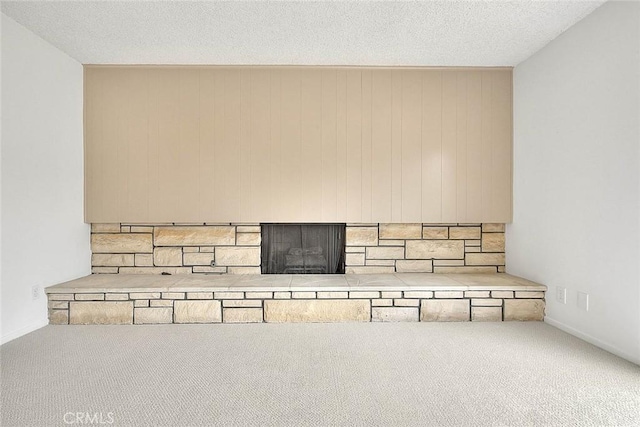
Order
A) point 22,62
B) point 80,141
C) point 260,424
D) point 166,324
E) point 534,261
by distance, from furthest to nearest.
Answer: point 80,141, point 534,261, point 166,324, point 22,62, point 260,424

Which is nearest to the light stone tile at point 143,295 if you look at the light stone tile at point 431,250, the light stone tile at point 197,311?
the light stone tile at point 197,311

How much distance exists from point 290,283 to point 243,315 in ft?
1.63

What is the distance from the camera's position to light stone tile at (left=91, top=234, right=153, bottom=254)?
363cm

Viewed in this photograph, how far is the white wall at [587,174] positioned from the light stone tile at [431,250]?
617mm

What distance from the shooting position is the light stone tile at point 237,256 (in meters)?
3.64

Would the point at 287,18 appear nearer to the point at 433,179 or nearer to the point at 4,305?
the point at 433,179

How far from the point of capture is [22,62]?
2799mm

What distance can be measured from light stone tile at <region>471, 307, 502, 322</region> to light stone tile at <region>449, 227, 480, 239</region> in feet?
2.76

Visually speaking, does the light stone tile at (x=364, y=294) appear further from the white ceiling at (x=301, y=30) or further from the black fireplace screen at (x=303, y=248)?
the white ceiling at (x=301, y=30)

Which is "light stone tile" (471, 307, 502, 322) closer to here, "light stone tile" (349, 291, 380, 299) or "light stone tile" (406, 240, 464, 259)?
"light stone tile" (406, 240, 464, 259)

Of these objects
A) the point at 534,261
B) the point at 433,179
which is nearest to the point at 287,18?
the point at 433,179

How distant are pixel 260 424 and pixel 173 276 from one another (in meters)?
2.26

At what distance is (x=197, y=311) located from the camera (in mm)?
3070

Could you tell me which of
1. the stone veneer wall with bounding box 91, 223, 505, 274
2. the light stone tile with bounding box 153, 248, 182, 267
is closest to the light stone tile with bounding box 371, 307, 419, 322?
the stone veneer wall with bounding box 91, 223, 505, 274
